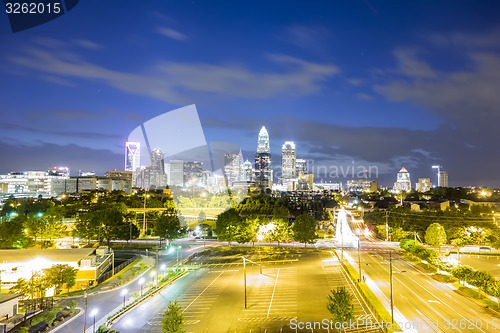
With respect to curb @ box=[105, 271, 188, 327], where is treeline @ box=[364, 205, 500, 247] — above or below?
above

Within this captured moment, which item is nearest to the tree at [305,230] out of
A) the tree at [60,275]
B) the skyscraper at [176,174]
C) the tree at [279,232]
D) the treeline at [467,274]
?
the tree at [279,232]

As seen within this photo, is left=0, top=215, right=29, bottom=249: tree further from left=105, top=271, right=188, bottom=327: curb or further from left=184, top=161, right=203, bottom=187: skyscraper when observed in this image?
left=184, top=161, right=203, bottom=187: skyscraper

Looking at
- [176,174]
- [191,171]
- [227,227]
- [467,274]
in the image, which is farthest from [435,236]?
[191,171]

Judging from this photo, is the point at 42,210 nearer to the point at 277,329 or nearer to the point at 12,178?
the point at 277,329

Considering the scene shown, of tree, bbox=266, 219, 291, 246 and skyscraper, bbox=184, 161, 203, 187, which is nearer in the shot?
tree, bbox=266, 219, 291, 246

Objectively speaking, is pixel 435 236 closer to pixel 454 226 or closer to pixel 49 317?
pixel 454 226

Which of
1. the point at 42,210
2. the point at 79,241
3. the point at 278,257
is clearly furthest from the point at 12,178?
the point at 278,257

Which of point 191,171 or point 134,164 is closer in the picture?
point 191,171

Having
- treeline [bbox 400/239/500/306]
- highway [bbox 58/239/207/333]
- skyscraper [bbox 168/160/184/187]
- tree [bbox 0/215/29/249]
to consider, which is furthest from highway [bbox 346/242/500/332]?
skyscraper [bbox 168/160/184/187]
